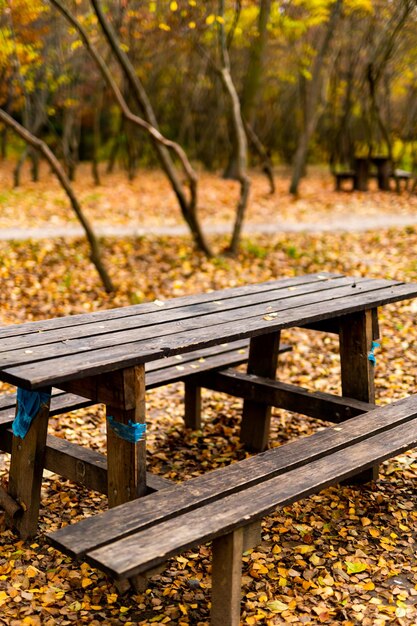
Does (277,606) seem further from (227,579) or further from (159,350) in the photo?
(159,350)

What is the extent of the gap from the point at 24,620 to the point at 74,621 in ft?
0.63

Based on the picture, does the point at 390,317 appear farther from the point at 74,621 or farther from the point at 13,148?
the point at 13,148

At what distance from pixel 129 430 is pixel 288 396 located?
1510 millimetres

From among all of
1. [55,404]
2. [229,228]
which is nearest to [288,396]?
[55,404]

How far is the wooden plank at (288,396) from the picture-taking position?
425 centimetres

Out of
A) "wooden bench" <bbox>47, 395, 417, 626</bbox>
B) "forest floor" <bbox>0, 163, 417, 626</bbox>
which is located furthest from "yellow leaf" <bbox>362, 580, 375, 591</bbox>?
"wooden bench" <bbox>47, 395, 417, 626</bbox>

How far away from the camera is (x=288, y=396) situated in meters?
4.43

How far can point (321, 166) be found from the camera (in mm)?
24922

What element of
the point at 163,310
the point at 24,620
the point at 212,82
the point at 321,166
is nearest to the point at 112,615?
the point at 24,620

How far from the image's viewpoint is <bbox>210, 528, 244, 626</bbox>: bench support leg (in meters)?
2.73

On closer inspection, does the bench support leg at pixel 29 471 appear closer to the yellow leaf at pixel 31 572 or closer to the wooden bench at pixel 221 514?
the yellow leaf at pixel 31 572

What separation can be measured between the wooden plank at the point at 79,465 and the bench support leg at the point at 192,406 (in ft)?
4.83

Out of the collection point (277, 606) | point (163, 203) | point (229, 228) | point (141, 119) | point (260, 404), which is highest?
point (141, 119)

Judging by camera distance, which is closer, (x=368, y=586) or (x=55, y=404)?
(x=368, y=586)
